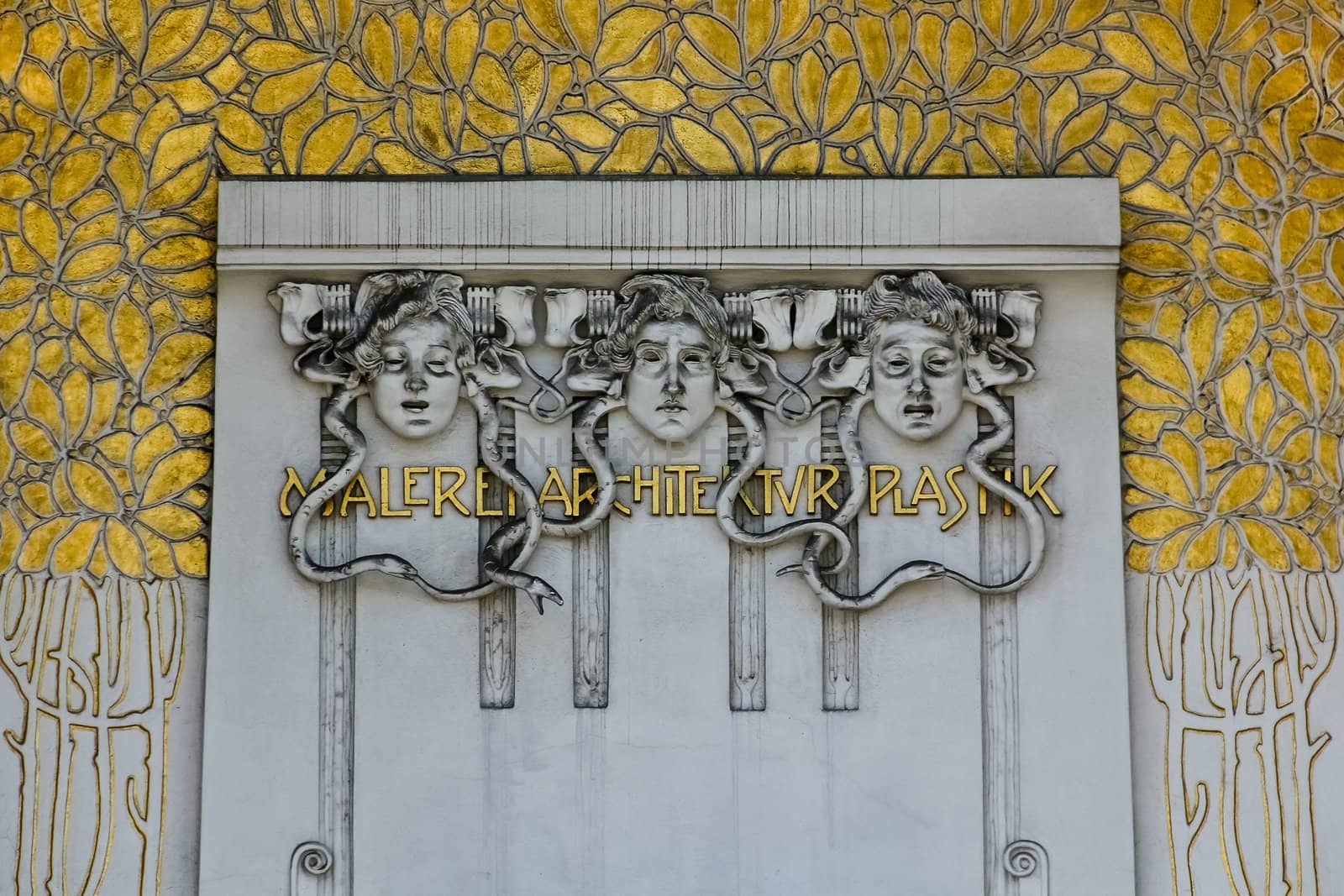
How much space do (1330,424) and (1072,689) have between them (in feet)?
3.50

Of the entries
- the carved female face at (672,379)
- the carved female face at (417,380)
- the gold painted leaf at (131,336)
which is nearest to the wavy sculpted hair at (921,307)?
the carved female face at (672,379)

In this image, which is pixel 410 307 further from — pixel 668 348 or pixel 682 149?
pixel 682 149

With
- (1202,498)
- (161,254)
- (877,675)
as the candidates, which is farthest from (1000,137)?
(161,254)

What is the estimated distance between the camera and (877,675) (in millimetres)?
5648

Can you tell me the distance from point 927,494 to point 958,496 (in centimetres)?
9

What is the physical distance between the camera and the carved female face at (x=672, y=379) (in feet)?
18.5

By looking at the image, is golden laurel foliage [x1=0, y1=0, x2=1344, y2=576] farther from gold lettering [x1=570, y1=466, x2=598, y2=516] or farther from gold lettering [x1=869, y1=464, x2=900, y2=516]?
gold lettering [x1=570, y1=466, x2=598, y2=516]

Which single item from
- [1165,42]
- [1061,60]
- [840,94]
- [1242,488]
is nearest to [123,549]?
[840,94]

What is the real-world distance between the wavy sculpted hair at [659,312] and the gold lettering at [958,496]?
72 centimetres

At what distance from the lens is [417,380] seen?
5.63m

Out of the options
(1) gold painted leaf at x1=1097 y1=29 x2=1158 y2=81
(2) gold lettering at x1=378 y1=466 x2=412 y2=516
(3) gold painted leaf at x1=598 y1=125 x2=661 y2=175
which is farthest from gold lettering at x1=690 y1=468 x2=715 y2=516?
(1) gold painted leaf at x1=1097 y1=29 x2=1158 y2=81

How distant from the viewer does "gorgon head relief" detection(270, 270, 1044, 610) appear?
5629mm

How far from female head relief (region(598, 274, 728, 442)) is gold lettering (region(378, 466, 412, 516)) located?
0.70 meters

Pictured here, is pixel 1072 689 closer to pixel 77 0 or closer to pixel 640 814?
pixel 640 814
